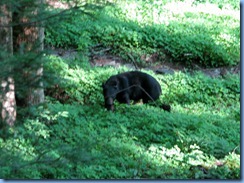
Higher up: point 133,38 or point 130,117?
point 133,38

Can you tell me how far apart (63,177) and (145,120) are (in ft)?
3.67

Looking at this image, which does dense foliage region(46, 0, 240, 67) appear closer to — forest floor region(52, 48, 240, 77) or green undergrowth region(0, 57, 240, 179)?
forest floor region(52, 48, 240, 77)

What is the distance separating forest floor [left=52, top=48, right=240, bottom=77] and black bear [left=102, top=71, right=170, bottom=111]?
147 mm

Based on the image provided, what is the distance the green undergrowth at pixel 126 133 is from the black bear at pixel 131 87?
A: 0.41ft

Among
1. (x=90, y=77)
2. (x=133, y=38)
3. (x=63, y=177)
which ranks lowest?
(x=63, y=177)

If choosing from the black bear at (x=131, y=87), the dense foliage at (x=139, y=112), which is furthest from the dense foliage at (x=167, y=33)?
the black bear at (x=131, y=87)

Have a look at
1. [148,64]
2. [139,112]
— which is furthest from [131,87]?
[139,112]

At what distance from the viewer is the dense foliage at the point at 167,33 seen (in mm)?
5211

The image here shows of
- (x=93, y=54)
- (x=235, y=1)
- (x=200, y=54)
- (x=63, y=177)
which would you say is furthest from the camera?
(x=93, y=54)

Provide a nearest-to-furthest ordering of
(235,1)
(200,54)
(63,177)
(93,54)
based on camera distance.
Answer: (63,177), (235,1), (200,54), (93,54)

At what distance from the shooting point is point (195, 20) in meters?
5.54

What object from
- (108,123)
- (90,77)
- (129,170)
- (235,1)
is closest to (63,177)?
(129,170)

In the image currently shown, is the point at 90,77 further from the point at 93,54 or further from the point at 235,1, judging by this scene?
the point at 235,1

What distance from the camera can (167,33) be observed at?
218 inches
